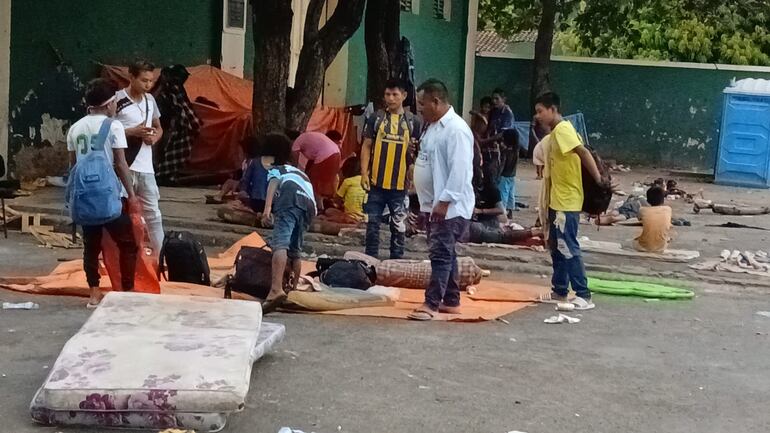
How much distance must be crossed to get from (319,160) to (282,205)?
3.99m

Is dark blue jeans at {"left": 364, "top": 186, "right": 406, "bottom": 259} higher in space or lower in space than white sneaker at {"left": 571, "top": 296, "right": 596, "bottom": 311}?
higher

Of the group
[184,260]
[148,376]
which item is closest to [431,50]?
[184,260]

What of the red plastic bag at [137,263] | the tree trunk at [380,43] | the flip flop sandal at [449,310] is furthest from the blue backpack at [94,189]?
the tree trunk at [380,43]

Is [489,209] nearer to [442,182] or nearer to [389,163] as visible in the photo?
[389,163]

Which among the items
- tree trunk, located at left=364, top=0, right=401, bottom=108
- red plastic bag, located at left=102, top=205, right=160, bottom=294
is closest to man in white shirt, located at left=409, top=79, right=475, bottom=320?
red plastic bag, located at left=102, top=205, right=160, bottom=294

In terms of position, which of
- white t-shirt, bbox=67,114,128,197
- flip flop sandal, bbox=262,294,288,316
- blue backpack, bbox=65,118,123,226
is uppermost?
white t-shirt, bbox=67,114,128,197

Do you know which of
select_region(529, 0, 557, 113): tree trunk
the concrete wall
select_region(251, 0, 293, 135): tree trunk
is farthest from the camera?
select_region(529, 0, 557, 113): tree trunk

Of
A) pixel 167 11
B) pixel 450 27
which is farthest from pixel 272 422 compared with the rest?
pixel 450 27

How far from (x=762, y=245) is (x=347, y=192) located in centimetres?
479

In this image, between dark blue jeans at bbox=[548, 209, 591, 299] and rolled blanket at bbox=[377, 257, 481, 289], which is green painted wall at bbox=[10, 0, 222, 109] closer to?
rolled blanket at bbox=[377, 257, 481, 289]

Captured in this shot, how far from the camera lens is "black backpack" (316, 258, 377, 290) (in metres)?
9.15

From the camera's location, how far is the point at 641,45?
1203 inches

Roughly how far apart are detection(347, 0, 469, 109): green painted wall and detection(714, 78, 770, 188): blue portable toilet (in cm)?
607

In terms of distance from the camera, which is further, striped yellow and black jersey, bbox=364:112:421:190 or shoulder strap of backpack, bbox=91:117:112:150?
striped yellow and black jersey, bbox=364:112:421:190
